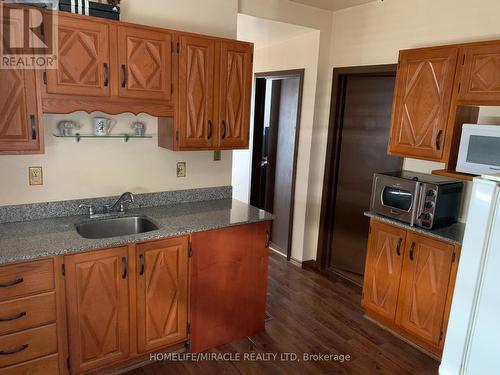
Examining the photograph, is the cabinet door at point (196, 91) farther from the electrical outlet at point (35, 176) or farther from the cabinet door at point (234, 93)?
the electrical outlet at point (35, 176)

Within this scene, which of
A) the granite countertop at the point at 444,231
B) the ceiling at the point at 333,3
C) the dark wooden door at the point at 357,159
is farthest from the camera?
the dark wooden door at the point at 357,159

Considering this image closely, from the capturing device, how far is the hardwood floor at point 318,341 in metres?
2.49

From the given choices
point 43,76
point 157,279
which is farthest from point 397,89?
point 43,76

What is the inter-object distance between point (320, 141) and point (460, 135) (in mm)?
1503

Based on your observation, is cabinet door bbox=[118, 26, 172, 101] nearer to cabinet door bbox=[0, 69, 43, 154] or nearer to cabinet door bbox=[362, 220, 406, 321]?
cabinet door bbox=[0, 69, 43, 154]

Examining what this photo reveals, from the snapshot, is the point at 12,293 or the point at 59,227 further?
the point at 59,227

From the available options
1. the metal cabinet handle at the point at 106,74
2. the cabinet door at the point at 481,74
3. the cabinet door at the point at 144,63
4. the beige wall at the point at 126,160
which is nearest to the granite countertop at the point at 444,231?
the cabinet door at the point at 481,74

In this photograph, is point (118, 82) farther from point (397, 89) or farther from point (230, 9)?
point (397, 89)

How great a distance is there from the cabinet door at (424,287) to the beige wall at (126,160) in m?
1.66

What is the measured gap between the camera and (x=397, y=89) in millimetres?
2832

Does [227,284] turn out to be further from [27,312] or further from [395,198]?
[395,198]

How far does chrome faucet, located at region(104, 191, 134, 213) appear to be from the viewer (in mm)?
2645

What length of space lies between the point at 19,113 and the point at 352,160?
2868 mm

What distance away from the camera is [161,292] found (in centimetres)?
237
